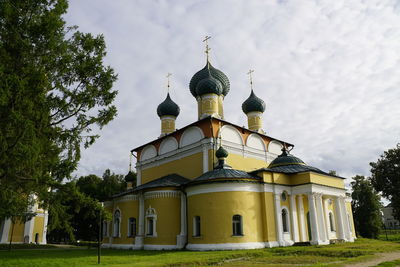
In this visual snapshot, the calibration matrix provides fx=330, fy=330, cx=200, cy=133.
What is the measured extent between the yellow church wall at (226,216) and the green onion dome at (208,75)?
934 cm

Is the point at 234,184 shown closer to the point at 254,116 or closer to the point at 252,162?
the point at 252,162

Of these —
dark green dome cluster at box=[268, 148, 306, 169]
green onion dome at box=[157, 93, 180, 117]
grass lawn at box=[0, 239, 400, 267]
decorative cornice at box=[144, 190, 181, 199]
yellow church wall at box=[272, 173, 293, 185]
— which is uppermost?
green onion dome at box=[157, 93, 180, 117]

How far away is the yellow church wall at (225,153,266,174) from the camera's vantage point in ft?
63.5

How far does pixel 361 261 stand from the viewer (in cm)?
1004

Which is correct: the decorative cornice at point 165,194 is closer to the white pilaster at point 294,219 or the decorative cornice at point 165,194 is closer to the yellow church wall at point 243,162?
the yellow church wall at point 243,162

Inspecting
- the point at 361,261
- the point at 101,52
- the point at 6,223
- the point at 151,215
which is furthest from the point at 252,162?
the point at 6,223

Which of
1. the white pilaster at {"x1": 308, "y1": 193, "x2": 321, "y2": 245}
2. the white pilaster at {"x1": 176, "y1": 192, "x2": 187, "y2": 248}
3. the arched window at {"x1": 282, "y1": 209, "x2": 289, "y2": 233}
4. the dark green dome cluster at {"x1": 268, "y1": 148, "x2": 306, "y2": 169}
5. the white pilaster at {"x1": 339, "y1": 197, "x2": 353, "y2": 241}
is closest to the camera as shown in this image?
the white pilaster at {"x1": 308, "y1": 193, "x2": 321, "y2": 245}

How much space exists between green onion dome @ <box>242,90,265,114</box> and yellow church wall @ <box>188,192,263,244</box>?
10.1 meters

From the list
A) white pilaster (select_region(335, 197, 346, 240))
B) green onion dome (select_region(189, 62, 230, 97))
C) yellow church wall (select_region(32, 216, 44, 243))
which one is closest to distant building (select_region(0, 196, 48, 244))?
yellow church wall (select_region(32, 216, 44, 243))

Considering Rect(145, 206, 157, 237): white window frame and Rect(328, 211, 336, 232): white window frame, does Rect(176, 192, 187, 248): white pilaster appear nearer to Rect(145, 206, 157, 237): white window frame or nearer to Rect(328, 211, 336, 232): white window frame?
Rect(145, 206, 157, 237): white window frame

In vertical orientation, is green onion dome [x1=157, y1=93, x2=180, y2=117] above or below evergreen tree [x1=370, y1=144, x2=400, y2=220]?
above

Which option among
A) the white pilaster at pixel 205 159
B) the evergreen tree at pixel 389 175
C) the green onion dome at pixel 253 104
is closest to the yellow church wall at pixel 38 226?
the white pilaster at pixel 205 159

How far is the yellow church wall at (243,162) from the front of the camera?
19.4 metres

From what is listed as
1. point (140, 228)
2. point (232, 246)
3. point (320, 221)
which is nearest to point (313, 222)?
point (320, 221)
